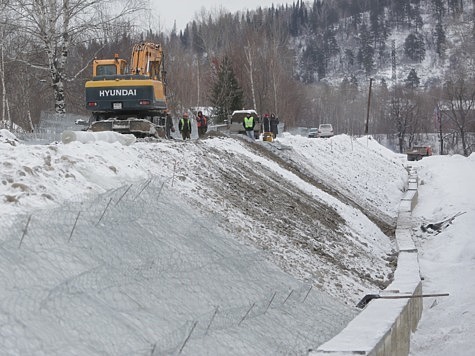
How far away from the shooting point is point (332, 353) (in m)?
6.20

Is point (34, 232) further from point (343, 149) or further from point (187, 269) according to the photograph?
point (343, 149)

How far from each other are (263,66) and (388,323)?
5958 centimetres

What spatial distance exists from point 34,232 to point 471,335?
5.77 meters

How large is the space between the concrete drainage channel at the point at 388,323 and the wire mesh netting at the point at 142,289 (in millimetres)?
502

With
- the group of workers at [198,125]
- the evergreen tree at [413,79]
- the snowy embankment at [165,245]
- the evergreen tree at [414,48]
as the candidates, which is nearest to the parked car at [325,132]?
the group of workers at [198,125]

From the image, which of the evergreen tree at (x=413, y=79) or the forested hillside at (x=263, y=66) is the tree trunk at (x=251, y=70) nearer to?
the forested hillside at (x=263, y=66)

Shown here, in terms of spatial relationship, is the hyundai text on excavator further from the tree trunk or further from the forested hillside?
the tree trunk

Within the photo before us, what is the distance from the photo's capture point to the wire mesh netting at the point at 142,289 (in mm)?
5520

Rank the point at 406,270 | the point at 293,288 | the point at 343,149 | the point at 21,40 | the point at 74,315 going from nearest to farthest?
the point at 74,315 → the point at 293,288 → the point at 406,270 → the point at 21,40 → the point at 343,149

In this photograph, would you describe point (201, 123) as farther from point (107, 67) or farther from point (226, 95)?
point (226, 95)

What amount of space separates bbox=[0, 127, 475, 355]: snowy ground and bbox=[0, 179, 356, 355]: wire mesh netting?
0.06 feet

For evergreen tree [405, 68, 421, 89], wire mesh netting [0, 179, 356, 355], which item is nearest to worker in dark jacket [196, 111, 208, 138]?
wire mesh netting [0, 179, 356, 355]

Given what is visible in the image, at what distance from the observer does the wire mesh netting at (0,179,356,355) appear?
5.52m

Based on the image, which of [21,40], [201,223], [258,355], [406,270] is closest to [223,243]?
[201,223]
